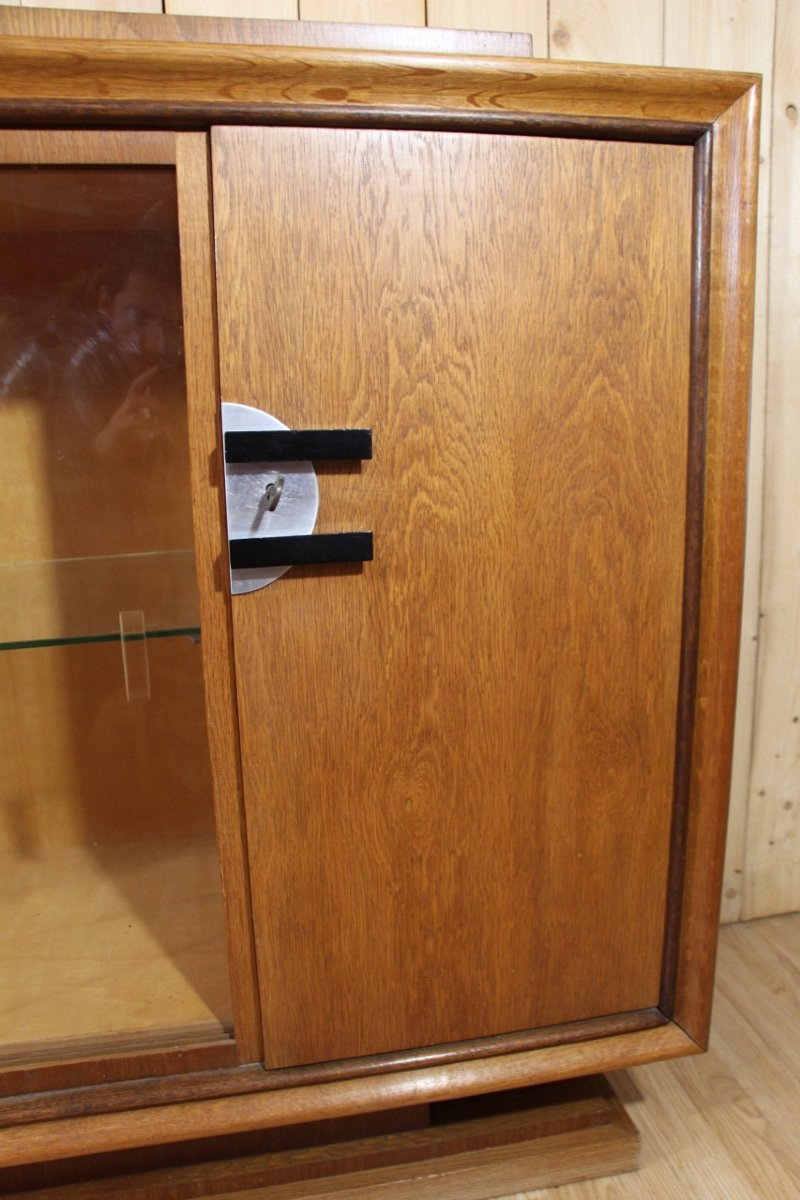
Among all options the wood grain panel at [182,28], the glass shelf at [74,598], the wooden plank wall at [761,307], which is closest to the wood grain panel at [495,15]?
the wooden plank wall at [761,307]

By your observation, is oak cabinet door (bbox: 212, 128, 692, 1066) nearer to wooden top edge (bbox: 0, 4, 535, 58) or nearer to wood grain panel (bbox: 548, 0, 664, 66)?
wooden top edge (bbox: 0, 4, 535, 58)

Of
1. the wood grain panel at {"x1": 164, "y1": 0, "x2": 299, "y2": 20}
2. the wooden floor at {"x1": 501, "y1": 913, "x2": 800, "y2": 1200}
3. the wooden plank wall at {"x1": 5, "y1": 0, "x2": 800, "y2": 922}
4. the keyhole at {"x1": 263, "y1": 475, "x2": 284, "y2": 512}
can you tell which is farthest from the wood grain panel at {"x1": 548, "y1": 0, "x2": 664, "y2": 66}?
the wooden floor at {"x1": 501, "y1": 913, "x2": 800, "y2": 1200}

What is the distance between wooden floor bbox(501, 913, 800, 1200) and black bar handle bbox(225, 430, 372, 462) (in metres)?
0.83

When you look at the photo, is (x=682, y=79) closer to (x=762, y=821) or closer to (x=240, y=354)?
(x=240, y=354)

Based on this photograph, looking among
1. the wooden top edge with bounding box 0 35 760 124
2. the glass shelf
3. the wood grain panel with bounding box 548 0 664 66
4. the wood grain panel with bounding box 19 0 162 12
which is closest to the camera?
the wooden top edge with bounding box 0 35 760 124

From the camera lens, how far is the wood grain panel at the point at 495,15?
105 centimetres

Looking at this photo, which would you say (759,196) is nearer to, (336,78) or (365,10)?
(365,10)

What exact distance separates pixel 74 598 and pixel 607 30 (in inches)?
39.4

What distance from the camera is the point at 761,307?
115 centimetres

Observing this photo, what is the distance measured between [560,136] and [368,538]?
0.38 m

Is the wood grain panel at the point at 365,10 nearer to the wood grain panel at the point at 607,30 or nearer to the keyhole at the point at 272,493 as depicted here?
the wood grain panel at the point at 607,30

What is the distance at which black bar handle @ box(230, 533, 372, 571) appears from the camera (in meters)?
0.70

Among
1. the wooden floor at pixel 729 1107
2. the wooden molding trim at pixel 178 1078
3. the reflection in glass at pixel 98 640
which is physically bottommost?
the wooden floor at pixel 729 1107

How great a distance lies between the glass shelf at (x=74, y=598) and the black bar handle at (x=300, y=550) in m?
0.19
